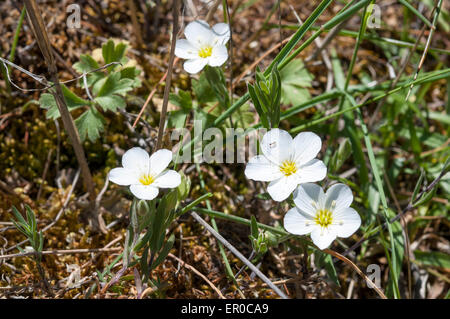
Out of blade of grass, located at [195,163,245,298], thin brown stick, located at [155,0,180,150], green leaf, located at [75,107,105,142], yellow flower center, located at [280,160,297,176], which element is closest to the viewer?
thin brown stick, located at [155,0,180,150]

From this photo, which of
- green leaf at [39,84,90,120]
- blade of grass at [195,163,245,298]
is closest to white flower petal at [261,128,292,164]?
blade of grass at [195,163,245,298]

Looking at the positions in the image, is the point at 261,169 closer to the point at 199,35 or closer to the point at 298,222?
the point at 298,222

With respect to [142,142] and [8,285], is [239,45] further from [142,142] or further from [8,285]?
[8,285]

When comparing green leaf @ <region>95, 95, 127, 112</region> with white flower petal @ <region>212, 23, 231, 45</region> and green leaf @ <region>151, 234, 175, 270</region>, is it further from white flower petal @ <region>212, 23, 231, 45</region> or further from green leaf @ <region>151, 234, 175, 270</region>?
green leaf @ <region>151, 234, 175, 270</region>

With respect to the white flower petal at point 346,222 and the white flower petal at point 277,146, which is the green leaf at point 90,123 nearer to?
the white flower petal at point 277,146

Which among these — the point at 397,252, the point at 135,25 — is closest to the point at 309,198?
the point at 397,252
